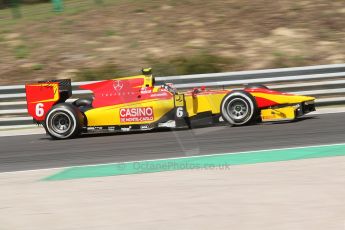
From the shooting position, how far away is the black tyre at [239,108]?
1012cm

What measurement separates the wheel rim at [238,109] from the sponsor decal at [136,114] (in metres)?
1.24

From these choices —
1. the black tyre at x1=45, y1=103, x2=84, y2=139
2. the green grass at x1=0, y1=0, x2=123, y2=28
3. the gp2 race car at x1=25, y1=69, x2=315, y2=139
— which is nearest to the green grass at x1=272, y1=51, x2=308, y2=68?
the gp2 race car at x1=25, y1=69, x2=315, y2=139

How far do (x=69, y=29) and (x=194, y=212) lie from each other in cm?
1261

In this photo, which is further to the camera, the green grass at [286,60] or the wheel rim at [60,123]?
the green grass at [286,60]

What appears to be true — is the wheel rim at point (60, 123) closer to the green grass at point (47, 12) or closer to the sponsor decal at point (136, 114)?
the sponsor decal at point (136, 114)

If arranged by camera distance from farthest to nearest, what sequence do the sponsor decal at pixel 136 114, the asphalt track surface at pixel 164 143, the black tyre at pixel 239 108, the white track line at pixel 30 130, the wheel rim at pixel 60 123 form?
the white track line at pixel 30 130, the wheel rim at pixel 60 123, the sponsor decal at pixel 136 114, the black tyre at pixel 239 108, the asphalt track surface at pixel 164 143

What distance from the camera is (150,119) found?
10305 mm

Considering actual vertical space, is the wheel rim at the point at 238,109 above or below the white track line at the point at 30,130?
above

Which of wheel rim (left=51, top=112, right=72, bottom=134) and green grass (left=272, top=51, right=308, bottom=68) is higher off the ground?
green grass (left=272, top=51, right=308, bottom=68)

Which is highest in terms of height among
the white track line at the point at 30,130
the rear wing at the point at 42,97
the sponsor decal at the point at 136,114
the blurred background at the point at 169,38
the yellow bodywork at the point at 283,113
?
the blurred background at the point at 169,38

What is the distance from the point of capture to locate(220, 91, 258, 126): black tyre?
399 inches

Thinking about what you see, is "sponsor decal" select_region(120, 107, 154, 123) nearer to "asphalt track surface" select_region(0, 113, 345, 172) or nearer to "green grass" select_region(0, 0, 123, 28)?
"asphalt track surface" select_region(0, 113, 345, 172)

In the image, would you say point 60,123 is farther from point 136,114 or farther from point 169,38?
point 169,38

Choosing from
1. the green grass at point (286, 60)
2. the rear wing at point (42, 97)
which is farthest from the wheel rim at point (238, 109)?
the green grass at point (286, 60)
